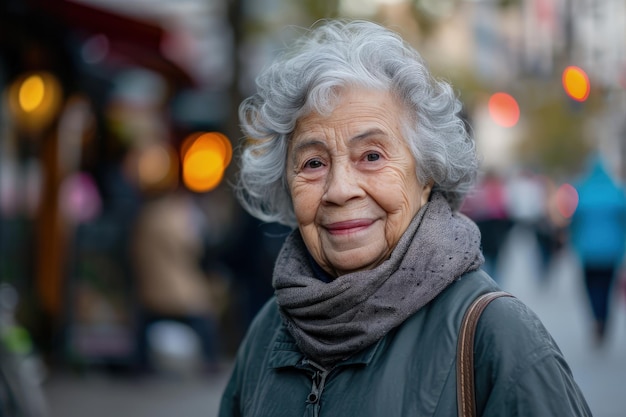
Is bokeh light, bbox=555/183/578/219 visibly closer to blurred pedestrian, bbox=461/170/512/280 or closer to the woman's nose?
blurred pedestrian, bbox=461/170/512/280

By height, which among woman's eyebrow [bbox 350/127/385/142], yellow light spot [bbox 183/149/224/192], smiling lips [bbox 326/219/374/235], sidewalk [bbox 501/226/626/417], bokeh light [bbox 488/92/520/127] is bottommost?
sidewalk [bbox 501/226/626/417]

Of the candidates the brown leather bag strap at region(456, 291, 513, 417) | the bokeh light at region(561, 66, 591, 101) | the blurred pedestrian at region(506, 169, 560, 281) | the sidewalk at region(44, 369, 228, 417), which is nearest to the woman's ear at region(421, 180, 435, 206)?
the brown leather bag strap at region(456, 291, 513, 417)

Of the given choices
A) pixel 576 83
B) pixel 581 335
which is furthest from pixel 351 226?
pixel 581 335

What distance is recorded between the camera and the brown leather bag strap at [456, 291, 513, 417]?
7.38ft

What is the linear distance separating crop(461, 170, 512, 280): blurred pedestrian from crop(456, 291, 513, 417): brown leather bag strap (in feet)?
37.8

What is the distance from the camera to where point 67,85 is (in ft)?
35.4

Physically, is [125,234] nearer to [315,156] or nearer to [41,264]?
[41,264]

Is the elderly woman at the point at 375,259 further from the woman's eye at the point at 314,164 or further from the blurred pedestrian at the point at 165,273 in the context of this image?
the blurred pedestrian at the point at 165,273

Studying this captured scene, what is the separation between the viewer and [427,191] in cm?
269

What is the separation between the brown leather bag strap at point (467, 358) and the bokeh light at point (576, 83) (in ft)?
33.7

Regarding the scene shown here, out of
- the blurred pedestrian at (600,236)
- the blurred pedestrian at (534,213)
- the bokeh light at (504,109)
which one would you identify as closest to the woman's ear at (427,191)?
the blurred pedestrian at (600,236)

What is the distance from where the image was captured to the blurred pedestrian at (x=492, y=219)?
14297 millimetres

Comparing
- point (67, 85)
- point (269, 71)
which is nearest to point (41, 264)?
point (67, 85)

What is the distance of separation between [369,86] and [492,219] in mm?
12403
